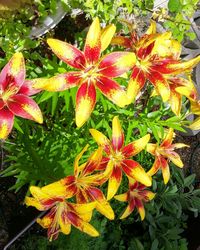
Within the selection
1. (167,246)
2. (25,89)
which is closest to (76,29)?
(167,246)

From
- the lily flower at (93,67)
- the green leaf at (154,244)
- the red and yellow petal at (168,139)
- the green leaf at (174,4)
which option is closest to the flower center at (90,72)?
the lily flower at (93,67)

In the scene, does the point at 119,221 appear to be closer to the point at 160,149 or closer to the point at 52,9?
the point at 160,149

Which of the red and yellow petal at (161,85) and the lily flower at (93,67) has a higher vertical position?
the lily flower at (93,67)

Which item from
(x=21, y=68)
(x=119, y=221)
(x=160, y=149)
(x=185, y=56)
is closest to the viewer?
(x=21, y=68)

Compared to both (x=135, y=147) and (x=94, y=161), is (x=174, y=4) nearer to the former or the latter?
(x=135, y=147)

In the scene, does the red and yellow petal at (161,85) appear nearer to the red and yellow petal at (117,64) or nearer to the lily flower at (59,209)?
the red and yellow petal at (117,64)

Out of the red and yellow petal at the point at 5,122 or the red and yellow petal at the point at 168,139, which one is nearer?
the red and yellow petal at the point at 5,122
